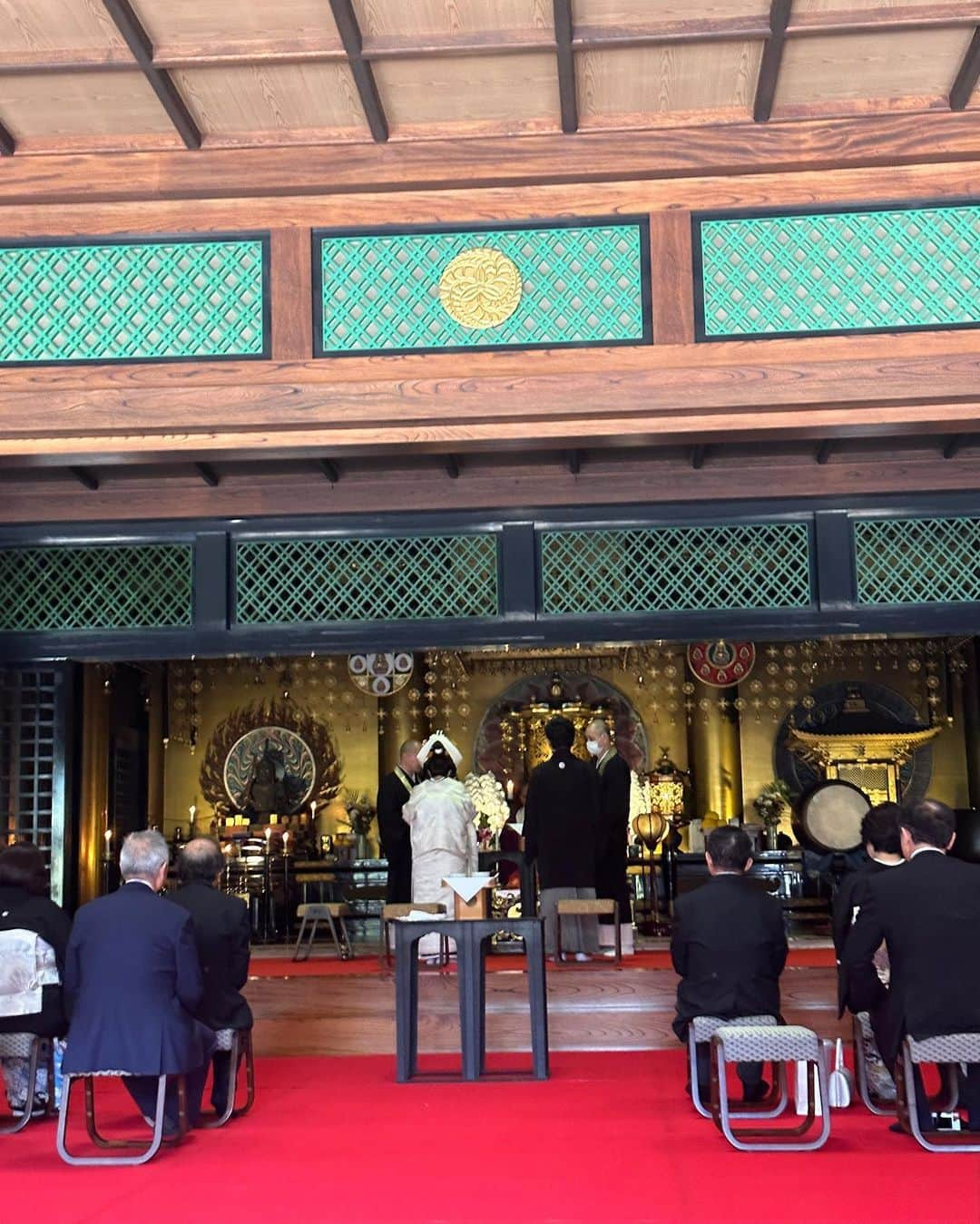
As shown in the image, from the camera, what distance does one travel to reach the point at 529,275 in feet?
17.6

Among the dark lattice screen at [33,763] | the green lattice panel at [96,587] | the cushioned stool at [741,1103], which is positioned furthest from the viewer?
the dark lattice screen at [33,763]

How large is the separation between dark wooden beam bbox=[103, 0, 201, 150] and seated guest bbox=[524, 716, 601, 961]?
183 inches

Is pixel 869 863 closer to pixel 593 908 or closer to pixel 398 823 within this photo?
pixel 593 908

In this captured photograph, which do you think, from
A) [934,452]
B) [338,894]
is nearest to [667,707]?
[338,894]

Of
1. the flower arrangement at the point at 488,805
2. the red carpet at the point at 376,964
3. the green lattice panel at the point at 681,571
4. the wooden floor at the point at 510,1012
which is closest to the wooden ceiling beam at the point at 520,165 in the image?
the green lattice panel at the point at 681,571

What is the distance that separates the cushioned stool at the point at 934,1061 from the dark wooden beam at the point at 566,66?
321 cm

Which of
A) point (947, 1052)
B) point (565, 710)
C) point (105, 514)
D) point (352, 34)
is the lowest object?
point (947, 1052)

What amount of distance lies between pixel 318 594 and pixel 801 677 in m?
6.93

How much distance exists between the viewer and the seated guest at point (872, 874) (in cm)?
532

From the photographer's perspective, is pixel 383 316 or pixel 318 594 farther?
pixel 318 594

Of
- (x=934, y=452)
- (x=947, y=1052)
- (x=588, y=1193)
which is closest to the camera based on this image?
(x=588, y=1193)

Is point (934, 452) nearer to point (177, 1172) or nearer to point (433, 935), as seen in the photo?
point (433, 935)

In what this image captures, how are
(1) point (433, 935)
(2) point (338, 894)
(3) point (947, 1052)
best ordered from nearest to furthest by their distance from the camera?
(3) point (947, 1052), (1) point (433, 935), (2) point (338, 894)

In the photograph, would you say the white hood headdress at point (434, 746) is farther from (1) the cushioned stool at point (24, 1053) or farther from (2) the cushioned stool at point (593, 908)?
(1) the cushioned stool at point (24, 1053)
